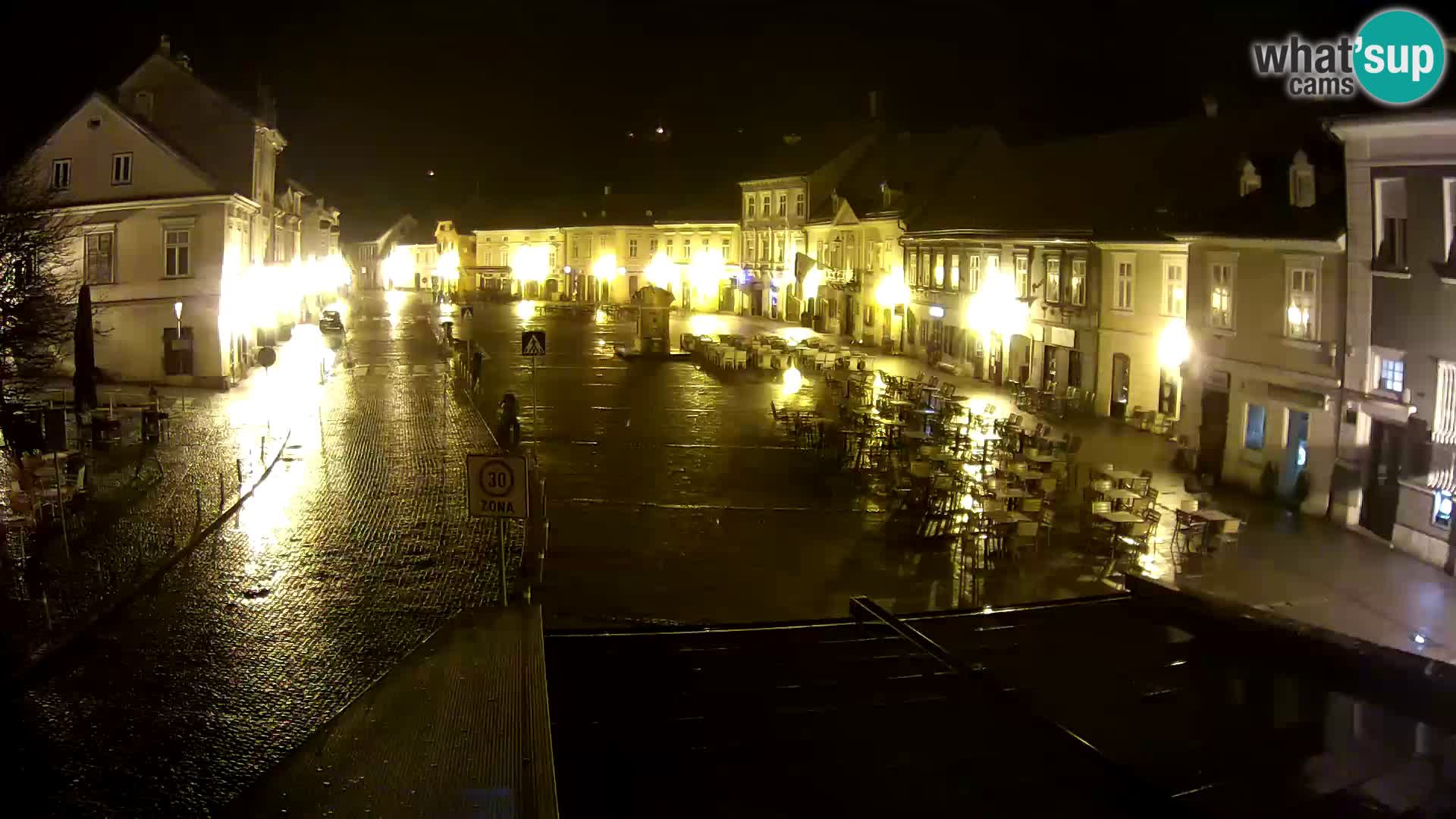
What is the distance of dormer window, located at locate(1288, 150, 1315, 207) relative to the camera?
2186 centimetres

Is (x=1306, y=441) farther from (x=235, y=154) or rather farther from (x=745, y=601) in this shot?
(x=235, y=154)

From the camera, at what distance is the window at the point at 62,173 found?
113 ft

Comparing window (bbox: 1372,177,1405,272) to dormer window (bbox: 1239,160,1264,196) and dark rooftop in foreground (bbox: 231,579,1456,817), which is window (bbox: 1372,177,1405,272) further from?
dark rooftop in foreground (bbox: 231,579,1456,817)

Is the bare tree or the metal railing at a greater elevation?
the bare tree

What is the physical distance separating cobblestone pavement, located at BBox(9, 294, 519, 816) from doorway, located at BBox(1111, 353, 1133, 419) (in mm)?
18793

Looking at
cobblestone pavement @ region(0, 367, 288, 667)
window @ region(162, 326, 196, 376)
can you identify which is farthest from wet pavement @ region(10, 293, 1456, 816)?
window @ region(162, 326, 196, 376)

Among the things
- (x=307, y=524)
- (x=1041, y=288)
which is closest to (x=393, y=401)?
(x=307, y=524)

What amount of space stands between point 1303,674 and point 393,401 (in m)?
29.3

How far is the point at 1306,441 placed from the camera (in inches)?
843

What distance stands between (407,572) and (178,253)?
24230 mm

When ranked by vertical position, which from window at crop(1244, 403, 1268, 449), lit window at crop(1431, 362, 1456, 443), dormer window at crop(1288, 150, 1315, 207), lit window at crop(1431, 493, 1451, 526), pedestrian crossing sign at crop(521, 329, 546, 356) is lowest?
lit window at crop(1431, 493, 1451, 526)

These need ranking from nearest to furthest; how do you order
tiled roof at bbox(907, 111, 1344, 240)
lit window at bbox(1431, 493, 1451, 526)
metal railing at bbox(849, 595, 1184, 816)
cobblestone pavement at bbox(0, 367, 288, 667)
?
metal railing at bbox(849, 595, 1184, 816) → cobblestone pavement at bbox(0, 367, 288, 667) → lit window at bbox(1431, 493, 1451, 526) → tiled roof at bbox(907, 111, 1344, 240)

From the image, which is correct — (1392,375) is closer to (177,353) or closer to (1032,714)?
(1032,714)

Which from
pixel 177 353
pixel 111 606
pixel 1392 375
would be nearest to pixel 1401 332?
pixel 1392 375
